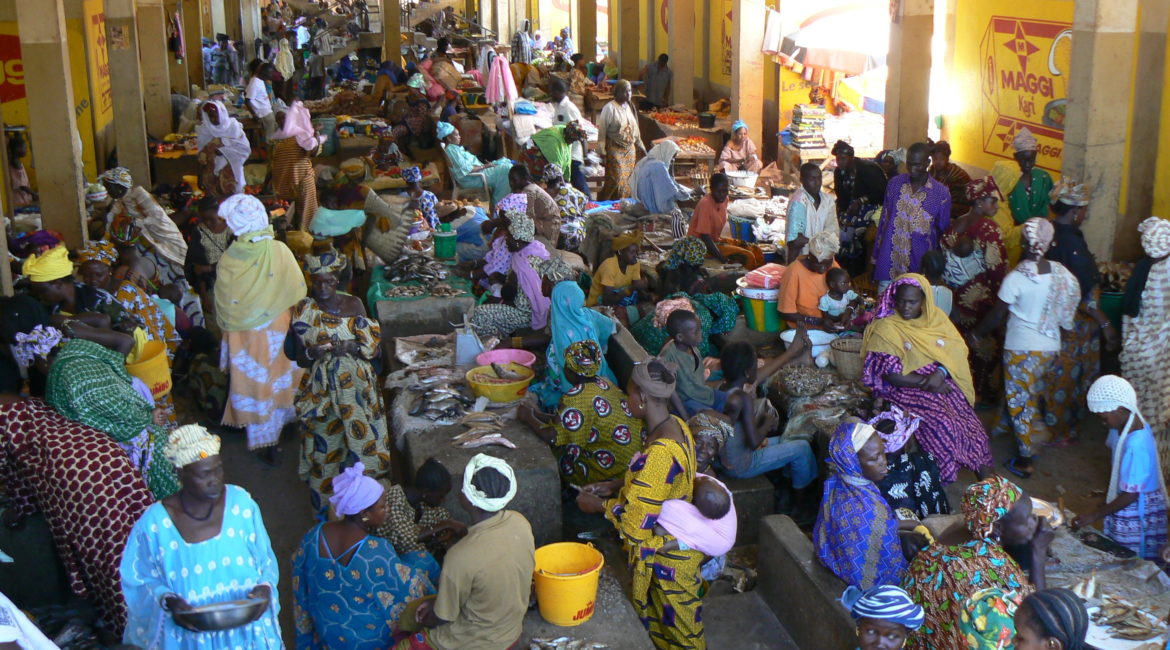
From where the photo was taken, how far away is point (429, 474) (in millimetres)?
5957

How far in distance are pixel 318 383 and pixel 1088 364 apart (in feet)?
17.5

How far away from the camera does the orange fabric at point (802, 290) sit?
870 centimetres

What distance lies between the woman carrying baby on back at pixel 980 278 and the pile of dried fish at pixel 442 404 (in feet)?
12.0

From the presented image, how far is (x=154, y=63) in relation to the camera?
1788cm

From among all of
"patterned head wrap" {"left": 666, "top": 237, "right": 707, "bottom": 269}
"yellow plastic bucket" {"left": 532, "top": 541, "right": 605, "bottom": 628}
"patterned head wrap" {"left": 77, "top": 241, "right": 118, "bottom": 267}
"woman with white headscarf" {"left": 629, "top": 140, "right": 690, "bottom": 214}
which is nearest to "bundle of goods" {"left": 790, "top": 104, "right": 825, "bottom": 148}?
"woman with white headscarf" {"left": 629, "top": 140, "right": 690, "bottom": 214}

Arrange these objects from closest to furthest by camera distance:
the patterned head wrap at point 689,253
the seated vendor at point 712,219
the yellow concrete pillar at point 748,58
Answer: the patterned head wrap at point 689,253
the seated vendor at point 712,219
the yellow concrete pillar at point 748,58

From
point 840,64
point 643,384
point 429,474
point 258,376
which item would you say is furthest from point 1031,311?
point 840,64

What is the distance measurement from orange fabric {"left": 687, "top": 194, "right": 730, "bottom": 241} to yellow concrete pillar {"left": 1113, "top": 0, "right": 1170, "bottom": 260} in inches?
134

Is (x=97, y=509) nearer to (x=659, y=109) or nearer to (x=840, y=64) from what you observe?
(x=840, y=64)

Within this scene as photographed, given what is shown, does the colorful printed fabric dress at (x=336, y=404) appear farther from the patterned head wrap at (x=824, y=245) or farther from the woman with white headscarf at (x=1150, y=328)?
the woman with white headscarf at (x=1150, y=328)

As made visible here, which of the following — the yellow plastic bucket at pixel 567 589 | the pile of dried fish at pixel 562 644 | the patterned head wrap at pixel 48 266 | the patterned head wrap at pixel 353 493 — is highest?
the patterned head wrap at pixel 48 266

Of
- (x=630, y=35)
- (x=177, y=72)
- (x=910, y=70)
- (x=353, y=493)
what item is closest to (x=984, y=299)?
(x=910, y=70)

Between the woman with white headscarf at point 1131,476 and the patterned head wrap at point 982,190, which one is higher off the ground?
the patterned head wrap at point 982,190

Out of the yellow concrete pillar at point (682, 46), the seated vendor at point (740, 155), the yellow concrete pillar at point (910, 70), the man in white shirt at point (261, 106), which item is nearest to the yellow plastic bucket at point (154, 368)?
the seated vendor at point (740, 155)
